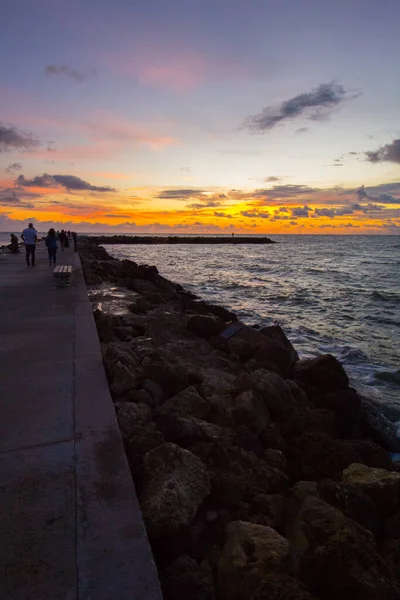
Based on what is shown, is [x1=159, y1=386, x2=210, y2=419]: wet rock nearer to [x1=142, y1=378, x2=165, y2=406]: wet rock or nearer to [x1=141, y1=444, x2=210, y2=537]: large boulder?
[x1=142, y1=378, x2=165, y2=406]: wet rock

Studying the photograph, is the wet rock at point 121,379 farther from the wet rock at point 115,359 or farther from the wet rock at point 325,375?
the wet rock at point 325,375

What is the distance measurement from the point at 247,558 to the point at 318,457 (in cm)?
176

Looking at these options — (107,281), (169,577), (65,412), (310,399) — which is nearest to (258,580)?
(169,577)

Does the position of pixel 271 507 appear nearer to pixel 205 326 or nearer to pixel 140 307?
pixel 205 326

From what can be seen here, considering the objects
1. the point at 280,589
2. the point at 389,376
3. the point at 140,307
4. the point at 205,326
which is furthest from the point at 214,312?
the point at 280,589

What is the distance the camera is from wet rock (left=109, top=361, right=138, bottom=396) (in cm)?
436

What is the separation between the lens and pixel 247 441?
155 inches

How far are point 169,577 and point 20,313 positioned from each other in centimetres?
614

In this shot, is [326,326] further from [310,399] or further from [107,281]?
[107,281]

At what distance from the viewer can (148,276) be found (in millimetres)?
18281

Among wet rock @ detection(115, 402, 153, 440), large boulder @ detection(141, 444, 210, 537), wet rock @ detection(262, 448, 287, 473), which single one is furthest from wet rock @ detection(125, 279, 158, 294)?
large boulder @ detection(141, 444, 210, 537)

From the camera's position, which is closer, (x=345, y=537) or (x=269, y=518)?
(x=345, y=537)

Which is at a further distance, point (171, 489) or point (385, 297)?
point (385, 297)

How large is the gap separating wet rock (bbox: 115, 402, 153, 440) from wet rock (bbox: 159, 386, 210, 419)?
253 mm
